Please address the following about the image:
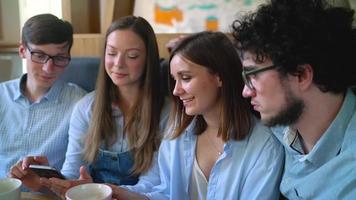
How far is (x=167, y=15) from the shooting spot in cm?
220

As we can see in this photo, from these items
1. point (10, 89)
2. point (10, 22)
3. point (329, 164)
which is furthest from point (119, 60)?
point (10, 22)

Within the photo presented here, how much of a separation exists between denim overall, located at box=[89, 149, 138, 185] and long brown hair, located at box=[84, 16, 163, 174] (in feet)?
0.11

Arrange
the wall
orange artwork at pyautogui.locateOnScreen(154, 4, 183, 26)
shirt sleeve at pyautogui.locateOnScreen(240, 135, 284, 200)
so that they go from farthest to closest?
the wall < orange artwork at pyautogui.locateOnScreen(154, 4, 183, 26) < shirt sleeve at pyautogui.locateOnScreen(240, 135, 284, 200)

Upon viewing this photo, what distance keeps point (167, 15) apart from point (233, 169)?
4.13ft

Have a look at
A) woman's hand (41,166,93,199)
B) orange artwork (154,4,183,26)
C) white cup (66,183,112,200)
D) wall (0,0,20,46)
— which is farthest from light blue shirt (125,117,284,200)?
wall (0,0,20,46)

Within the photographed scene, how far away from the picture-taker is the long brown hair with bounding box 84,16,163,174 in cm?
150

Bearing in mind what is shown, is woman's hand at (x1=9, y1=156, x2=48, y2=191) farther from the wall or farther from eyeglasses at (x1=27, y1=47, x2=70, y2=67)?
the wall

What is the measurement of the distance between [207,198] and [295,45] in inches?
22.8

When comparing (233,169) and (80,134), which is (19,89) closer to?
(80,134)

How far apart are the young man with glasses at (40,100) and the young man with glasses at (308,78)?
3.09ft

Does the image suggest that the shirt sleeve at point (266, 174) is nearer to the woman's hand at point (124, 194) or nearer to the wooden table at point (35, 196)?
the woman's hand at point (124, 194)

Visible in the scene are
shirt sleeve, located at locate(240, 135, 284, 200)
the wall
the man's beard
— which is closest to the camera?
the man's beard

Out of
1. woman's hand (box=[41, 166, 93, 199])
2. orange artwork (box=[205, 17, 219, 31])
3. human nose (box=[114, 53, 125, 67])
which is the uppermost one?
orange artwork (box=[205, 17, 219, 31])

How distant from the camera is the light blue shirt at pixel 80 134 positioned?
5.12ft
